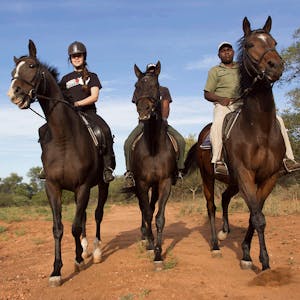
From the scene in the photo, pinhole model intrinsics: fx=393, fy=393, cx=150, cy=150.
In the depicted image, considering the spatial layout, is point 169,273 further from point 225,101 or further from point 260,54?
point 260,54

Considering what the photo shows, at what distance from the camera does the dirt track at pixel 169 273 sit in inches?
212

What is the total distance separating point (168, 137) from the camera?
8.14m

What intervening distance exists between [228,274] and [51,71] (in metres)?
4.63

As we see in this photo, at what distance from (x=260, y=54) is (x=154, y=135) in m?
2.73

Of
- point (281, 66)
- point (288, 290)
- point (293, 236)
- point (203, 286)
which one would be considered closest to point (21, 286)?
point (203, 286)

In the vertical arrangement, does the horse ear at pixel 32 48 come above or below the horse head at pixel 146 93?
above

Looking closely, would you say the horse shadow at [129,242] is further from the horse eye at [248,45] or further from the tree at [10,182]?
the tree at [10,182]

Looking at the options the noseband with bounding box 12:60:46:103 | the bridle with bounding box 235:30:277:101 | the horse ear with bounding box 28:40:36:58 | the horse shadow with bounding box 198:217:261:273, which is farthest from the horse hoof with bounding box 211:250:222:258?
the horse ear with bounding box 28:40:36:58

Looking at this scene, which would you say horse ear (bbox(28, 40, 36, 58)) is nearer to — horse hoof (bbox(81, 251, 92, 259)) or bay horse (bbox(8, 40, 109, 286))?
bay horse (bbox(8, 40, 109, 286))

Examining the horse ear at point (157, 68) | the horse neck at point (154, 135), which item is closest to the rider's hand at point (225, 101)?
the horse neck at point (154, 135)

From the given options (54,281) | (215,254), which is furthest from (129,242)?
(54,281)

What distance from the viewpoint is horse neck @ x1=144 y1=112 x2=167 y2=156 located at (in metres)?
7.73

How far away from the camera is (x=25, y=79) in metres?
6.34

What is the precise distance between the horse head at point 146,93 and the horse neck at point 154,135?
408 mm
